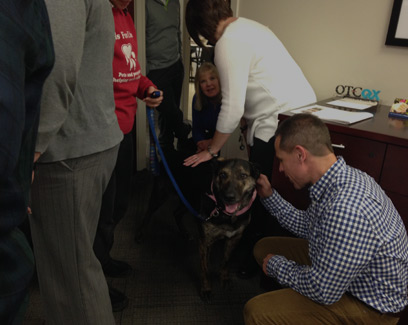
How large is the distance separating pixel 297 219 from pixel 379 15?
1.36 m

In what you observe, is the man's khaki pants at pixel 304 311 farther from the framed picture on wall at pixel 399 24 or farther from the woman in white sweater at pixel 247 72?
the framed picture on wall at pixel 399 24

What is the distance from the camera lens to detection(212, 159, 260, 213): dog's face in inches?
74.1

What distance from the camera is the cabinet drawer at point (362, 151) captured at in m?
1.59

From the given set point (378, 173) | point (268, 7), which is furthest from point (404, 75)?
point (268, 7)

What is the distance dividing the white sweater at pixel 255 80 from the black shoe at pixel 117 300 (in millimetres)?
1056

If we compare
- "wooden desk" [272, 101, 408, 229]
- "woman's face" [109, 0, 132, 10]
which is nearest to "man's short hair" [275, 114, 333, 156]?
"wooden desk" [272, 101, 408, 229]

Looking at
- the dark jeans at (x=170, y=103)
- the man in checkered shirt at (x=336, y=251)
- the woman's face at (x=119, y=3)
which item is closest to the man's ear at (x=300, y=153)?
the man in checkered shirt at (x=336, y=251)

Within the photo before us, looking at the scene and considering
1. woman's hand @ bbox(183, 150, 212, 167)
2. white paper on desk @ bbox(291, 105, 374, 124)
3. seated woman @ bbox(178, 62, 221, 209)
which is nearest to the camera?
white paper on desk @ bbox(291, 105, 374, 124)

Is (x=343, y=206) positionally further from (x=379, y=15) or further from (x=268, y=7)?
(x=268, y=7)

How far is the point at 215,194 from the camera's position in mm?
2006

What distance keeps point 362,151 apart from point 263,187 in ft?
A: 1.61

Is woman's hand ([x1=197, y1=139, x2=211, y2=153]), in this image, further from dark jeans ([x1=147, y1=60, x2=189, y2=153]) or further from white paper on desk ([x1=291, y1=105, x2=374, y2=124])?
white paper on desk ([x1=291, y1=105, x2=374, y2=124])

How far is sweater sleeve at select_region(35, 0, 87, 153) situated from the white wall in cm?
186

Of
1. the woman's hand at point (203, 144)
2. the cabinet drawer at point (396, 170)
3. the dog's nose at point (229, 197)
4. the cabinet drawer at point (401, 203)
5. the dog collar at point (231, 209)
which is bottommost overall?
the dog collar at point (231, 209)
